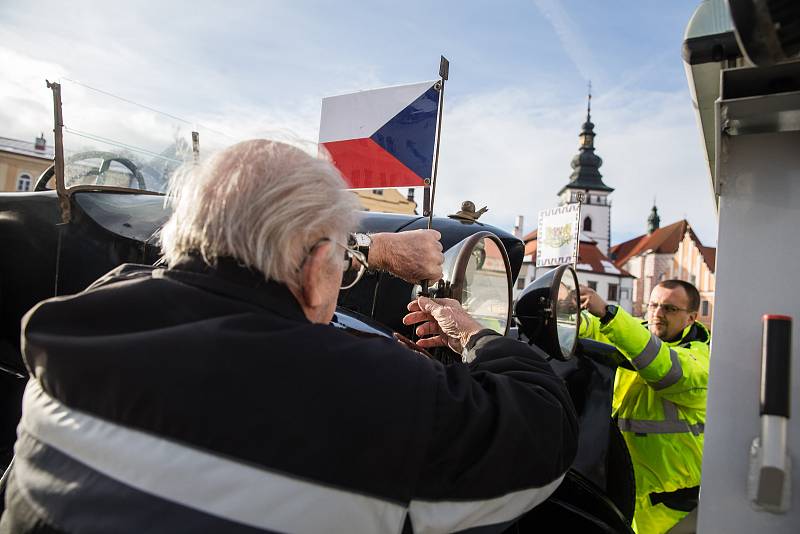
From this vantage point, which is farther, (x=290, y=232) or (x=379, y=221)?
(x=379, y=221)

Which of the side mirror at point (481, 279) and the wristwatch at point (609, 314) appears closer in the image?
the side mirror at point (481, 279)

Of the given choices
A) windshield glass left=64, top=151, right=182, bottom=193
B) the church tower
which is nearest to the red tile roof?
the church tower

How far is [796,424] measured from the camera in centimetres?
96

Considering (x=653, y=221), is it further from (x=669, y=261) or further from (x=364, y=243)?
(x=364, y=243)

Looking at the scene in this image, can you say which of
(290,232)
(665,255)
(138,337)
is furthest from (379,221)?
(665,255)

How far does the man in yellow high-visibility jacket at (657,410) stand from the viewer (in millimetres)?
2809

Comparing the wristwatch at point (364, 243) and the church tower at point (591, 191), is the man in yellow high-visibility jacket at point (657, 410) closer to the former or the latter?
the wristwatch at point (364, 243)

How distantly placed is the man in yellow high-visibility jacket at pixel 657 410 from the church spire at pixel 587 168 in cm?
7647

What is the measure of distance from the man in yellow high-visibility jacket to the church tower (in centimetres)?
7406

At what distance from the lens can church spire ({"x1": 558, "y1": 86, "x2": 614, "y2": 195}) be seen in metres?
76.3

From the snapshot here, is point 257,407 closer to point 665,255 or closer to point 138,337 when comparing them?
point 138,337

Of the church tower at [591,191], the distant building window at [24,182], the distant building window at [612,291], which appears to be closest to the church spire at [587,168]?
the church tower at [591,191]

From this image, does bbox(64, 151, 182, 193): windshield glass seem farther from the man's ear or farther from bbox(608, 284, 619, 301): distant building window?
bbox(608, 284, 619, 301): distant building window

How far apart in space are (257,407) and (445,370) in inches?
14.6
